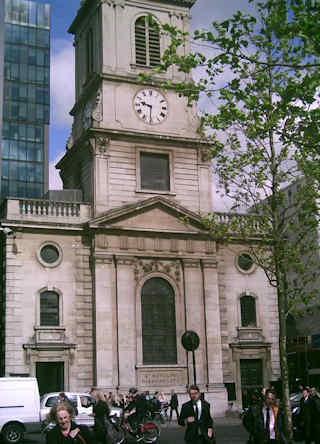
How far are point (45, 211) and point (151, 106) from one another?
28.7 ft

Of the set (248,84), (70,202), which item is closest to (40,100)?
(70,202)

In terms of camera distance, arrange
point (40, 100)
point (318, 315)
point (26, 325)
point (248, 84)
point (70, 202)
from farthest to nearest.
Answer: point (40, 100) < point (318, 315) < point (70, 202) < point (26, 325) < point (248, 84)

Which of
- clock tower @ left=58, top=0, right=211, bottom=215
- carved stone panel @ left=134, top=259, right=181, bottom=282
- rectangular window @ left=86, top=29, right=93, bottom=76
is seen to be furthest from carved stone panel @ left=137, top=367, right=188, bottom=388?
rectangular window @ left=86, top=29, right=93, bottom=76

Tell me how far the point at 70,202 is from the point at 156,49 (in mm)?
11002

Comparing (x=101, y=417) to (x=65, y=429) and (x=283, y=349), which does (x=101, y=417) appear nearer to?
(x=283, y=349)

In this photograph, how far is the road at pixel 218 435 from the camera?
2470 centimetres

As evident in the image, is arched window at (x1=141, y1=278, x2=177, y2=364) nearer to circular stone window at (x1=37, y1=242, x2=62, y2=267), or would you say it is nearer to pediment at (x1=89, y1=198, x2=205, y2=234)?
pediment at (x1=89, y1=198, x2=205, y2=234)

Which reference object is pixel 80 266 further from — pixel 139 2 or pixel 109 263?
pixel 139 2

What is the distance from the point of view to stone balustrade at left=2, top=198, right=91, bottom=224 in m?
36.9

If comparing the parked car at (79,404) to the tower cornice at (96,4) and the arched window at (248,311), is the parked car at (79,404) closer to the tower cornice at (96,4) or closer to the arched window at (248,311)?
the arched window at (248,311)

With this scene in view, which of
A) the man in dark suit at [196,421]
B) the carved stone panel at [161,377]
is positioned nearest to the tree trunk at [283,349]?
the man in dark suit at [196,421]

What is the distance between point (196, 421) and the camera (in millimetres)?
14227

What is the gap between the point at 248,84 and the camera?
841 inches

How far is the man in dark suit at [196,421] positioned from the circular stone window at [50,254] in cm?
2322
